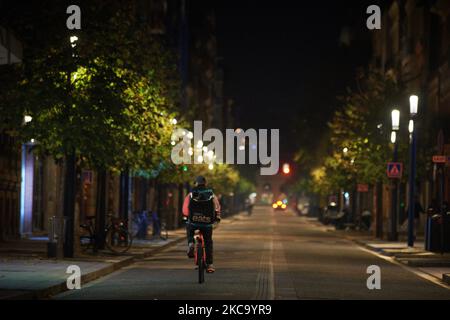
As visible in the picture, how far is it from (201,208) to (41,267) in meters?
4.43

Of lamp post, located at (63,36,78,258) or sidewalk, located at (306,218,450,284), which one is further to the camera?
lamp post, located at (63,36,78,258)

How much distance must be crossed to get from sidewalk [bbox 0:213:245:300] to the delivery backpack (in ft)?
8.27

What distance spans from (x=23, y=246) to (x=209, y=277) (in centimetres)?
1376

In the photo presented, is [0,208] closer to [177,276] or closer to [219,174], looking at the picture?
[177,276]

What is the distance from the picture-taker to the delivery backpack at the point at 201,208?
23.2m

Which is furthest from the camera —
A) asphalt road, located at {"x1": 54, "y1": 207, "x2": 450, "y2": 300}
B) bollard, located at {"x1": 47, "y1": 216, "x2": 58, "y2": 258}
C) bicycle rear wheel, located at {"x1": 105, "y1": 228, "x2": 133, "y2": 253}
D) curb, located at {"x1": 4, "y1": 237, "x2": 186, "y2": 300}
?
bicycle rear wheel, located at {"x1": 105, "y1": 228, "x2": 133, "y2": 253}

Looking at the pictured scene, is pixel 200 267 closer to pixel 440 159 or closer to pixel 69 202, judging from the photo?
pixel 69 202

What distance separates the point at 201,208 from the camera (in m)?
23.3

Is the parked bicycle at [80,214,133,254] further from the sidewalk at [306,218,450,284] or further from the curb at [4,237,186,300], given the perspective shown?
the sidewalk at [306,218,450,284]

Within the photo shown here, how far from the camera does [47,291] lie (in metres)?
19.8

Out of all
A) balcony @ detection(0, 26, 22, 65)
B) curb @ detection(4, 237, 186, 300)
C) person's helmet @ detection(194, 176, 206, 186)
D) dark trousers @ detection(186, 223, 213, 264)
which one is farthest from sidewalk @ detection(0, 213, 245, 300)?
balcony @ detection(0, 26, 22, 65)

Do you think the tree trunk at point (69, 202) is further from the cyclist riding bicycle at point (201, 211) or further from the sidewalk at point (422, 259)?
the sidewalk at point (422, 259)

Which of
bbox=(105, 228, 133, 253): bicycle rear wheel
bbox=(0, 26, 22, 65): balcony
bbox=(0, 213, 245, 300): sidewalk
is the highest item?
bbox=(0, 26, 22, 65): balcony

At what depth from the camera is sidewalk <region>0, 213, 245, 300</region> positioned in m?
19.6
